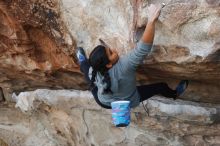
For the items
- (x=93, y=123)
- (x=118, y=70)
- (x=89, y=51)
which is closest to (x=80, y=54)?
(x=89, y=51)

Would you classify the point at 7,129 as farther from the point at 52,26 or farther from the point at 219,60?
the point at 219,60

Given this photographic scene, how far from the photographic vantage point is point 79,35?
3824 millimetres

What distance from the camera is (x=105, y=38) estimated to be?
143 inches

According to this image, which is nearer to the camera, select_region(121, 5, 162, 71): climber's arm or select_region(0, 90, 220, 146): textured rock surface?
select_region(121, 5, 162, 71): climber's arm

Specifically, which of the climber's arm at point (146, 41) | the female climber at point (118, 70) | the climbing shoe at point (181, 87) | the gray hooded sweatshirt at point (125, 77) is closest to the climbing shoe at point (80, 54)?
the female climber at point (118, 70)

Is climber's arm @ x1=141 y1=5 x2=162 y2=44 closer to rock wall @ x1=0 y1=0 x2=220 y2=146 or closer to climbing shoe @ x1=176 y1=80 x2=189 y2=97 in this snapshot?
rock wall @ x1=0 y1=0 x2=220 y2=146

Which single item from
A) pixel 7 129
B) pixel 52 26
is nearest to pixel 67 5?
pixel 52 26

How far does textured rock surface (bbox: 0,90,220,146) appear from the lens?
396cm

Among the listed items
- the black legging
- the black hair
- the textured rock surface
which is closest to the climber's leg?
the black legging

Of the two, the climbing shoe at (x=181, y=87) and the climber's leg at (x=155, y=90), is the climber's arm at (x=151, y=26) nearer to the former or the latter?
the climber's leg at (x=155, y=90)

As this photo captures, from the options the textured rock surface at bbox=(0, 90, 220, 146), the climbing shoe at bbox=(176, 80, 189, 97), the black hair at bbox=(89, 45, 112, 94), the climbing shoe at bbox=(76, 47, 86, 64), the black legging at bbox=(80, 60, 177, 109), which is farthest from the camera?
the textured rock surface at bbox=(0, 90, 220, 146)

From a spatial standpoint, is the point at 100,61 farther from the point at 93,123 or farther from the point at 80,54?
the point at 93,123

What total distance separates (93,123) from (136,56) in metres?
1.78

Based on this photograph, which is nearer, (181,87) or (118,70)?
(118,70)
